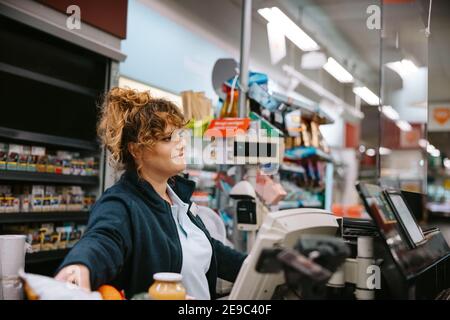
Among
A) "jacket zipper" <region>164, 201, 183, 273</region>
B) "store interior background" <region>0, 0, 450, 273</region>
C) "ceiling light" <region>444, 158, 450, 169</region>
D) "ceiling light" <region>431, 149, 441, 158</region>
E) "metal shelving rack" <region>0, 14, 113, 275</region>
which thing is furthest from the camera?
"ceiling light" <region>444, 158, 450, 169</region>

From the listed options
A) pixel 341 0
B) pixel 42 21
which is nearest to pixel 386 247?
pixel 42 21

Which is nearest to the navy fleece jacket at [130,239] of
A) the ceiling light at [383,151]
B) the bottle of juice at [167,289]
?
the bottle of juice at [167,289]

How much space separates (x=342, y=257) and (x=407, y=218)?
0.61m

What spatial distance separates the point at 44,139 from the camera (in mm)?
2914

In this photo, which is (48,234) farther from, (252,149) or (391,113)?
(391,113)

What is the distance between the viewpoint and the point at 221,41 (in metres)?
3.80

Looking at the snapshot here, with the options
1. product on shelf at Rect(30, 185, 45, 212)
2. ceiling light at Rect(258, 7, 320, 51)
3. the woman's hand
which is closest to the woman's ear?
the woman's hand

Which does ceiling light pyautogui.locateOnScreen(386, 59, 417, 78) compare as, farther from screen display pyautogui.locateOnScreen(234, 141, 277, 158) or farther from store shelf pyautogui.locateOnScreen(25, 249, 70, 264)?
store shelf pyautogui.locateOnScreen(25, 249, 70, 264)

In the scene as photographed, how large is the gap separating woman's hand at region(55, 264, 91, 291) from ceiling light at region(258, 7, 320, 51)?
2.64m

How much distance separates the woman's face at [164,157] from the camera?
1.71m

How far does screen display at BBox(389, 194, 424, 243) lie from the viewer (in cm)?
148

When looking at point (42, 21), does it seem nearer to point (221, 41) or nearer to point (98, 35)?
point (98, 35)

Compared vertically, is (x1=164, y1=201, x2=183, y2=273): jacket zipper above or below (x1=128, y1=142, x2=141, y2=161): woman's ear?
below
